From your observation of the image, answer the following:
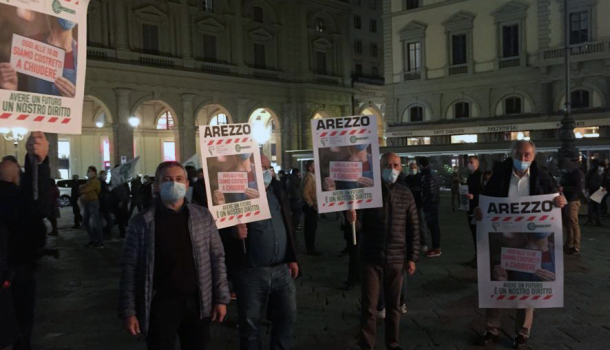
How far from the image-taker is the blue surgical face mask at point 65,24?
416cm

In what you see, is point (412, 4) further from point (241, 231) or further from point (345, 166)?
point (241, 231)

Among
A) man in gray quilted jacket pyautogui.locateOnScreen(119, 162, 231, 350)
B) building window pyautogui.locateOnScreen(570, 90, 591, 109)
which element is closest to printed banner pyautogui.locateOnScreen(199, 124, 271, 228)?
man in gray quilted jacket pyautogui.locateOnScreen(119, 162, 231, 350)

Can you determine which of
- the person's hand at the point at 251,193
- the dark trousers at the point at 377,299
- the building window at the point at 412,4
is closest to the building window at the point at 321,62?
the building window at the point at 412,4

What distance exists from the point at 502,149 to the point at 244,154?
70.5 ft

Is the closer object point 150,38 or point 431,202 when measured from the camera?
point 431,202

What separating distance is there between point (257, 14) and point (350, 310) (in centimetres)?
3804

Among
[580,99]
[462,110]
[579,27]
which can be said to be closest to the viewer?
[579,27]

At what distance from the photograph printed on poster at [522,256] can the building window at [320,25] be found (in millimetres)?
41929

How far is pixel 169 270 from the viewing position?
156 inches

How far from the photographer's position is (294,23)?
44.0 m

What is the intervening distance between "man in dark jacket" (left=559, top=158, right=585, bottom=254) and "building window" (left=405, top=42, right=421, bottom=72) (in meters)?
25.5

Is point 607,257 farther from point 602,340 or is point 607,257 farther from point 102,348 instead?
point 102,348

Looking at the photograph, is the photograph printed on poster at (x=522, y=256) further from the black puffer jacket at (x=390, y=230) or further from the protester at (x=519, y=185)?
the black puffer jacket at (x=390, y=230)

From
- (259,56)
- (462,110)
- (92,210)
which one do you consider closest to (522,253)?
(92,210)
